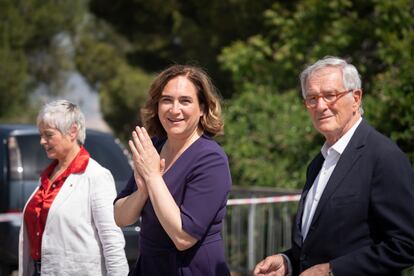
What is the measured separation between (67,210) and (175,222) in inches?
45.3

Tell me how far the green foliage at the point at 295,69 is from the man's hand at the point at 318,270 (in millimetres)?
5465

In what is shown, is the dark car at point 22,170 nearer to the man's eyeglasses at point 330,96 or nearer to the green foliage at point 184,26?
the man's eyeglasses at point 330,96

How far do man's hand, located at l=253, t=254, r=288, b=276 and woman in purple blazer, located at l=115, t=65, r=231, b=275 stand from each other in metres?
0.19

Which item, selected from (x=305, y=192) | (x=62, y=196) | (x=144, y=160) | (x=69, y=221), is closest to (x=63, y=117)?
(x=62, y=196)

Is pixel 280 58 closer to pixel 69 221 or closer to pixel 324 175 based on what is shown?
pixel 69 221

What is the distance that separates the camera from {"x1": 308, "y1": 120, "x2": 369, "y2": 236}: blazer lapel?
3.25 m

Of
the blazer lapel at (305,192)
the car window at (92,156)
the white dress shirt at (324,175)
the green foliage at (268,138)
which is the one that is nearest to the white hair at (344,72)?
the white dress shirt at (324,175)

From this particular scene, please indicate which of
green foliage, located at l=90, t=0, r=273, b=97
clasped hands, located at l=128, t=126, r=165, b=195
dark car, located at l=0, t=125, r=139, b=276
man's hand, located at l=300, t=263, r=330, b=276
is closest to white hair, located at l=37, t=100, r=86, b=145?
clasped hands, located at l=128, t=126, r=165, b=195

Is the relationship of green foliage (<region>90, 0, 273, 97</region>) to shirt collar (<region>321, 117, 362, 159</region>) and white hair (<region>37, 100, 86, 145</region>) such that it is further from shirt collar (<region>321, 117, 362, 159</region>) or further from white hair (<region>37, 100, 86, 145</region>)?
shirt collar (<region>321, 117, 362, 159</region>)

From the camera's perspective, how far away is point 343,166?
10.7 ft

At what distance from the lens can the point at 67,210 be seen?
4391 mm

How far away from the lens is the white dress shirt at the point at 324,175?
3.37m

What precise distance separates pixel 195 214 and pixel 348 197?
2.12 feet

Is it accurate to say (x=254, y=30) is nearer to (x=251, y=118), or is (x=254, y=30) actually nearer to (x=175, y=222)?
(x=251, y=118)
